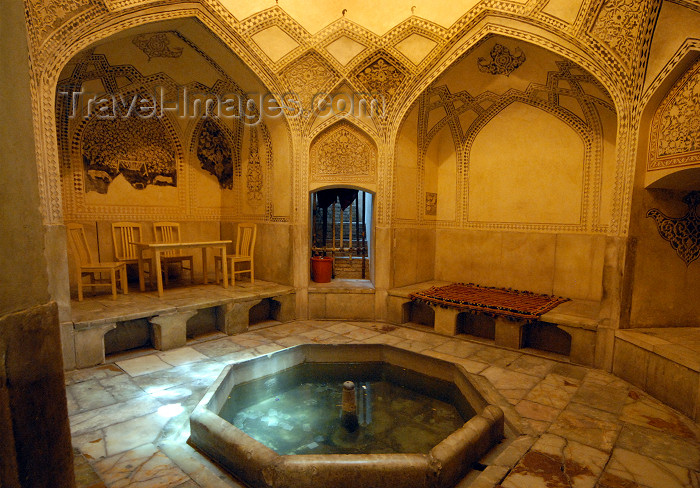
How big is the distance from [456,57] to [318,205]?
195 inches

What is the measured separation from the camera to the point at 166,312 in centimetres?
529

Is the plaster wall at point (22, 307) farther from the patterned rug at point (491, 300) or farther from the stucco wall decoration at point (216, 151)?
the stucco wall decoration at point (216, 151)

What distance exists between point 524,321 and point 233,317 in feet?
13.8

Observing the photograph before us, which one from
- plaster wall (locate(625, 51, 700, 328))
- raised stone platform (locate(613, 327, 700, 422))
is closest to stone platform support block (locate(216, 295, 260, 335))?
raised stone platform (locate(613, 327, 700, 422))

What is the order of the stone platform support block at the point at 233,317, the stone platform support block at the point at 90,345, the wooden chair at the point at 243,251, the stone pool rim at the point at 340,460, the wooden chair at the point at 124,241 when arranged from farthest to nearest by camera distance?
the wooden chair at the point at 243,251
the wooden chair at the point at 124,241
the stone platform support block at the point at 233,317
the stone platform support block at the point at 90,345
the stone pool rim at the point at 340,460

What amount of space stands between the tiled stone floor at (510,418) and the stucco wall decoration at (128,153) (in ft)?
12.0

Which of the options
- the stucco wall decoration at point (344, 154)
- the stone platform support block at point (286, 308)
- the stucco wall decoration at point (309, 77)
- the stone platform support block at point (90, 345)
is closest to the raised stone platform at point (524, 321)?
the stone platform support block at point (286, 308)

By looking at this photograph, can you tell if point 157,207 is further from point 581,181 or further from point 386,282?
point 581,181

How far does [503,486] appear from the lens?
2.70 metres

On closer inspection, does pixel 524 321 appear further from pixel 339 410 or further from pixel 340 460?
pixel 340 460

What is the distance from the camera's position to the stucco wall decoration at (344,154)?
6.95 metres

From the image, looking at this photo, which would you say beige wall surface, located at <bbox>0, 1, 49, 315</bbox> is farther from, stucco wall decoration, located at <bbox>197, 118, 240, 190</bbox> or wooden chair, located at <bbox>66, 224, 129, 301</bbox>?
stucco wall decoration, located at <bbox>197, 118, 240, 190</bbox>

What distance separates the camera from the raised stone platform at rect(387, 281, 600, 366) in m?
4.97

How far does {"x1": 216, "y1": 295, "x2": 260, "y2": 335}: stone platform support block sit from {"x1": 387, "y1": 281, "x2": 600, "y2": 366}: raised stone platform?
242 centimetres
